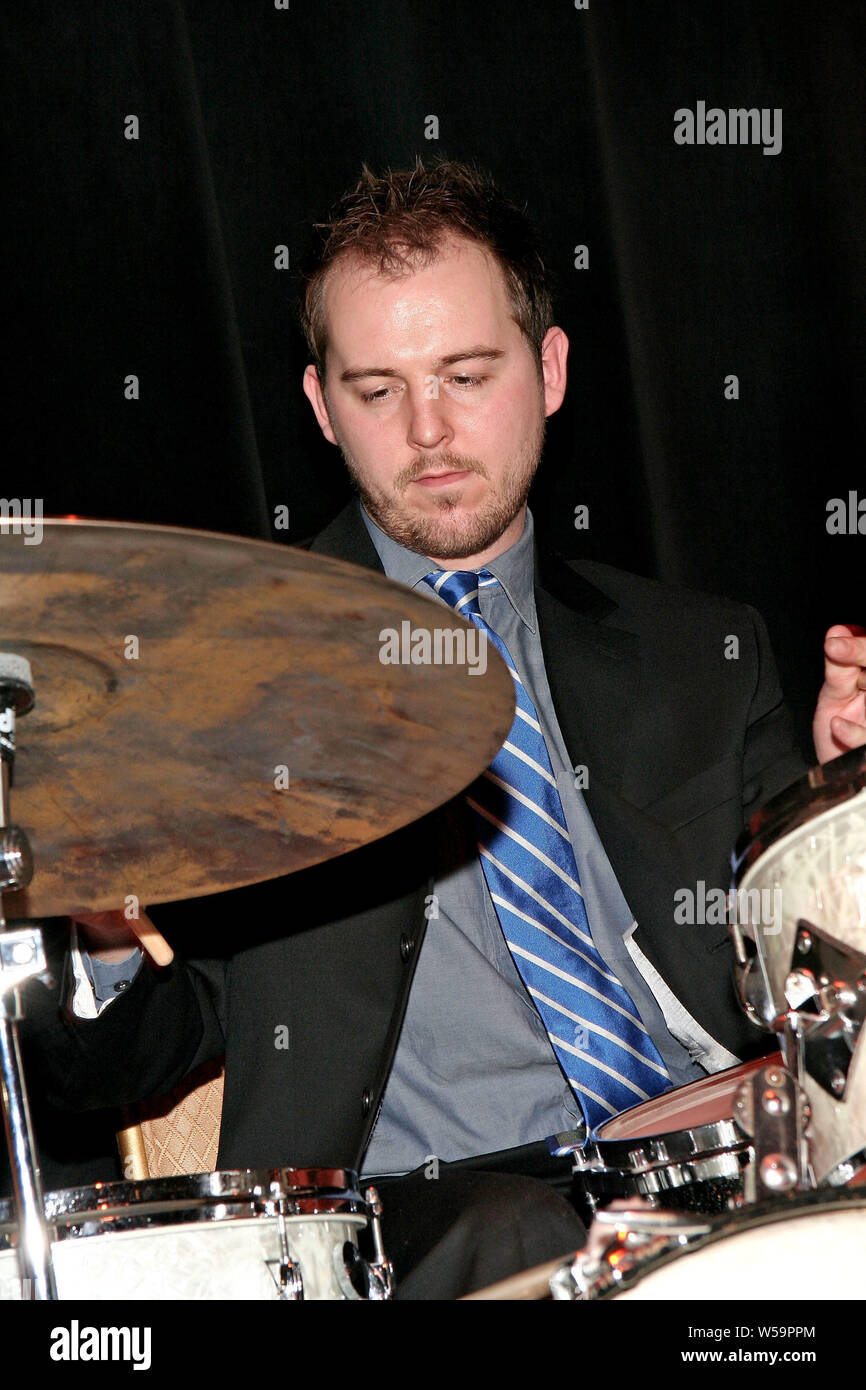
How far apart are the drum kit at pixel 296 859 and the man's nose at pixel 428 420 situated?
0.62m

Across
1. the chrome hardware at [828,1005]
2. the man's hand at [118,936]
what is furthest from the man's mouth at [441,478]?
the chrome hardware at [828,1005]

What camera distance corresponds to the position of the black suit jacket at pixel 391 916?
1.31 meters

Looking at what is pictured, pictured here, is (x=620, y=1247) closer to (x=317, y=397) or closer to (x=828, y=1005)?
(x=828, y=1005)

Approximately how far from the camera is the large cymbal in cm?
77

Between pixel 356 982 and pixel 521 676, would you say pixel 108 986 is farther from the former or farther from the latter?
pixel 521 676

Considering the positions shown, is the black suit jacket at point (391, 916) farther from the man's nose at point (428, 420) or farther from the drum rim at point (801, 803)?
the drum rim at point (801, 803)

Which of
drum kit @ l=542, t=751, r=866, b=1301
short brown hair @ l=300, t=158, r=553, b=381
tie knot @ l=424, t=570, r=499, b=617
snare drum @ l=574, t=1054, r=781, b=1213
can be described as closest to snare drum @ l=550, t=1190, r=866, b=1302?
drum kit @ l=542, t=751, r=866, b=1301

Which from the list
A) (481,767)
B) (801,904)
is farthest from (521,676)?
(801,904)

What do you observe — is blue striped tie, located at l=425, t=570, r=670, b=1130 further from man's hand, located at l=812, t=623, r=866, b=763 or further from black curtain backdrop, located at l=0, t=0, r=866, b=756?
black curtain backdrop, located at l=0, t=0, r=866, b=756

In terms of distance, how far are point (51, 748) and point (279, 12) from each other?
3.72ft

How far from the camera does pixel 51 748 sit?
966mm

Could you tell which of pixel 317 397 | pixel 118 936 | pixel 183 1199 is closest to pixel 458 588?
pixel 317 397

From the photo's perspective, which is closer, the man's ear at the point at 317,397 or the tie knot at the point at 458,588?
the tie knot at the point at 458,588

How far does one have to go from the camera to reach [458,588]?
5.13 ft
